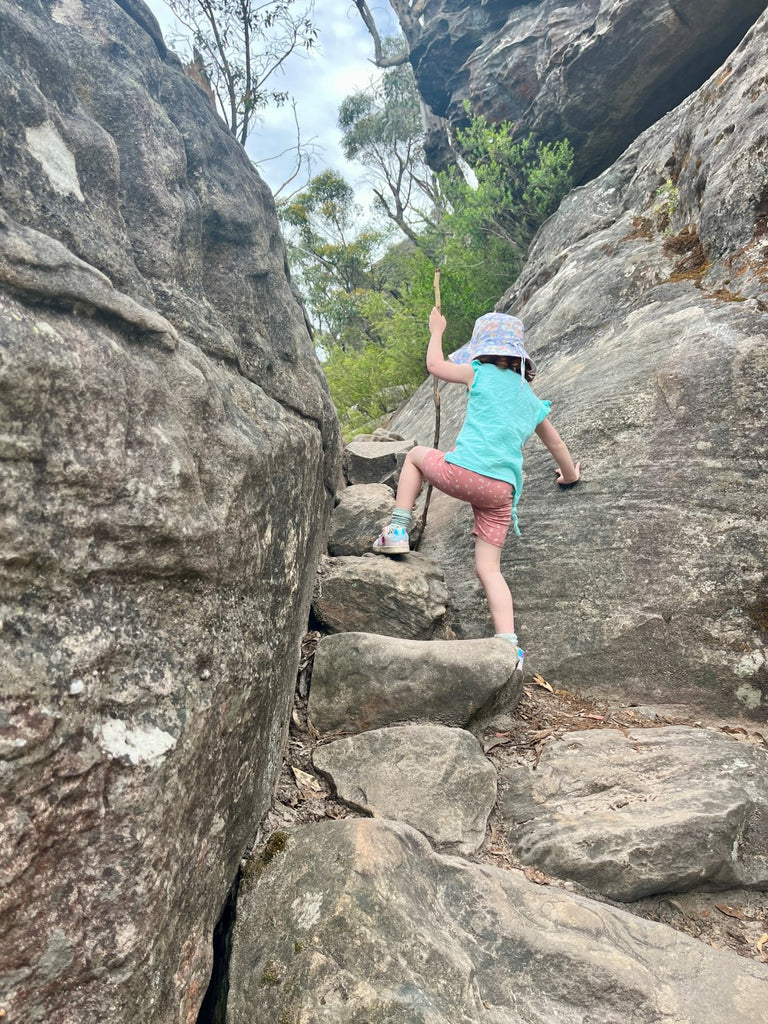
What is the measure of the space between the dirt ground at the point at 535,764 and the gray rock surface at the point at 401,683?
19cm

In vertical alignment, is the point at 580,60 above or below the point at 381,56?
below

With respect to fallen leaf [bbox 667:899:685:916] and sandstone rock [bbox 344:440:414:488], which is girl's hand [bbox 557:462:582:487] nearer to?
sandstone rock [bbox 344:440:414:488]

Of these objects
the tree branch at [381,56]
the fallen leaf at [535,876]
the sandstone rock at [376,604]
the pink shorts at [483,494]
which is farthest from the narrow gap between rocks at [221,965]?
the tree branch at [381,56]

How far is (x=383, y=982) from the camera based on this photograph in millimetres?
1947

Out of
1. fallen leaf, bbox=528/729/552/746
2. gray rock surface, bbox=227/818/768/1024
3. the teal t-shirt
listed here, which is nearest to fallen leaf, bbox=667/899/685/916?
gray rock surface, bbox=227/818/768/1024

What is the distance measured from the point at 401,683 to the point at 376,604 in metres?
0.93

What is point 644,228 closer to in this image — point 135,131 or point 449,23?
point 135,131

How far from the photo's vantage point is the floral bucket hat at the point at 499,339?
183 inches

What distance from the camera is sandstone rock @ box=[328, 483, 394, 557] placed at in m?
5.14

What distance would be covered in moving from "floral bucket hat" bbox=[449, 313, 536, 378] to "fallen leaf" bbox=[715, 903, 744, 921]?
344cm

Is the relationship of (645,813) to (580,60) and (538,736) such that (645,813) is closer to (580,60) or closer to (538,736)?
(538,736)

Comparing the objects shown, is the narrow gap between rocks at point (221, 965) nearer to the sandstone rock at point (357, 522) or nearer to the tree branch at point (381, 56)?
the sandstone rock at point (357, 522)

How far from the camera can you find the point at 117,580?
2072 millimetres

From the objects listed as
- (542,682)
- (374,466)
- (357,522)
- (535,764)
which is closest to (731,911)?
(535,764)
